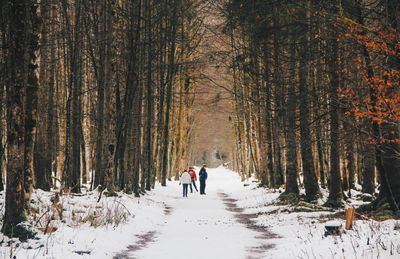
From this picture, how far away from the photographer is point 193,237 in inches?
476

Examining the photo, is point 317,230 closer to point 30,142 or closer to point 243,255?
point 243,255

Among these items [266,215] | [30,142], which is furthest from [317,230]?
[30,142]

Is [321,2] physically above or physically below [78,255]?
above

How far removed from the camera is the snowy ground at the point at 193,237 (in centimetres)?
871

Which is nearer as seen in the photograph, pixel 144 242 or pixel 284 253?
pixel 284 253

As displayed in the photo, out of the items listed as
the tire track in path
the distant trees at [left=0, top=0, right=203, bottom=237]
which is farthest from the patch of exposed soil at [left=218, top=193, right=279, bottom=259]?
the distant trees at [left=0, top=0, right=203, bottom=237]

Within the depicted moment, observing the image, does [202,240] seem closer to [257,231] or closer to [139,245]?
[139,245]

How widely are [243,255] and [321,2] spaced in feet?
24.2

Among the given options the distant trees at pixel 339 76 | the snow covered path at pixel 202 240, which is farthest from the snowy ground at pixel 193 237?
the distant trees at pixel 339 76

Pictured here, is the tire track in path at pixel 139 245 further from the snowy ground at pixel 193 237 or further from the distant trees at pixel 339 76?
the distant trees at pixel 339 76

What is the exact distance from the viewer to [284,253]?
9664 millimetres

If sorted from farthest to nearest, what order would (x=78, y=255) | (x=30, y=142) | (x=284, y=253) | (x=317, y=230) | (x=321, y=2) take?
1. (x=321, y=2)
2. (x=317, y=230)
3. (x=30, y=142)
4. (x=284, y=253)
5. (x=78, y=255)

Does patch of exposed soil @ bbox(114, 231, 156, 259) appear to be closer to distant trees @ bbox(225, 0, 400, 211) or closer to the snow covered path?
the snow covered path

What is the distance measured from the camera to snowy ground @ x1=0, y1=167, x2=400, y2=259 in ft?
28.6
